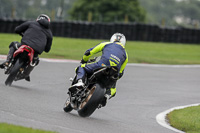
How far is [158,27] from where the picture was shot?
3294 centimetres

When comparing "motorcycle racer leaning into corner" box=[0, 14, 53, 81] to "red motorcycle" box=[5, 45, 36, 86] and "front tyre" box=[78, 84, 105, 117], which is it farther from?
"front tyre" box=[78, 84, 105, 117]

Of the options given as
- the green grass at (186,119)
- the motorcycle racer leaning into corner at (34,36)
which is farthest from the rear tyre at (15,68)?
the green grass at (186,119)

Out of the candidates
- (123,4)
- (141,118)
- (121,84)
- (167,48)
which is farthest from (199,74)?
(123,4)

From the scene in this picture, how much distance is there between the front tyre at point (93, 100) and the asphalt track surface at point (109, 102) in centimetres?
17

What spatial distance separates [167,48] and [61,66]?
55.9 feet

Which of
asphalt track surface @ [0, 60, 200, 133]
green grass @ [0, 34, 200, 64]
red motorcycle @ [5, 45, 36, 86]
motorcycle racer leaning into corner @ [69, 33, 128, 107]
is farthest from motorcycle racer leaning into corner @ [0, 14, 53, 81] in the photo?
green grass @ [0, 34, 200, 64]

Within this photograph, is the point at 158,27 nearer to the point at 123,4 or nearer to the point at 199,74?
the point at 199,74

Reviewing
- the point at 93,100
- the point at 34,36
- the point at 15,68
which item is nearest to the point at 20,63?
the point at 15,68

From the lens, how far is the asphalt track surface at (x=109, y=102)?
23.9ft

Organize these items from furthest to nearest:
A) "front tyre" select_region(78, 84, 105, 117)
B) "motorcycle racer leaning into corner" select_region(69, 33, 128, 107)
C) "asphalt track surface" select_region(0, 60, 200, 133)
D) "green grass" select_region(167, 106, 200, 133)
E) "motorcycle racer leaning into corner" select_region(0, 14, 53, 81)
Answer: "motorcycle racer leaning into corner" select_region(0, 14, 53, 81) → "green grass" select_region(167, 106, 200, 133) → "motorcycle racer leaning into corner" select_region(69, 33, 128, 107) → "front tyre" select_region(78, 84, 105, 117) → "asphalt track surface" select_region(0, 60, 200, 133)

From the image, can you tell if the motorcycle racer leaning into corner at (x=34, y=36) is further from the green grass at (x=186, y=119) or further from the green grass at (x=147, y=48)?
the green grass at (x=147, y=48)

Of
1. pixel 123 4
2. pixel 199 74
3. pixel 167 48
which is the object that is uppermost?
pixel 199 74

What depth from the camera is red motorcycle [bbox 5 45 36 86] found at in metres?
10.0

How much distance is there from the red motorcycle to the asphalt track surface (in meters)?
0.28
